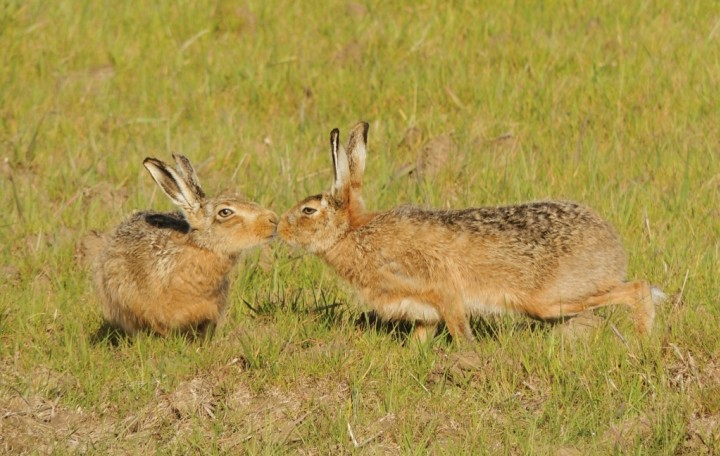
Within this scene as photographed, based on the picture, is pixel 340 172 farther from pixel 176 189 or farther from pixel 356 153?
pixel 176 189

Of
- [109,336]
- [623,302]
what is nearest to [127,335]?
[109,336]

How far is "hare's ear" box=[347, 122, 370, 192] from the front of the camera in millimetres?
7473

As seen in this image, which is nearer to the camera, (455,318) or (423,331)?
(455,318)

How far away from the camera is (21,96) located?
10281mm

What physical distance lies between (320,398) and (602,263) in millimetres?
1817

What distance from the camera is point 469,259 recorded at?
7039 millimetres

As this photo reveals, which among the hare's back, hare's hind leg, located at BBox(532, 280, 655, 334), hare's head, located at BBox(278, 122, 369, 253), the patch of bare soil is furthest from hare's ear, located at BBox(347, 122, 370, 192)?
the patch of bare soil

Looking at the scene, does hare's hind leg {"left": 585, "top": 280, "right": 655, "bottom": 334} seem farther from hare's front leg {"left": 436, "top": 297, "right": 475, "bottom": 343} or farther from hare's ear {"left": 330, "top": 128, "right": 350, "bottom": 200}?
hare's ear {"left": 330, "top": 128, "right": 350, "bottom": 200}

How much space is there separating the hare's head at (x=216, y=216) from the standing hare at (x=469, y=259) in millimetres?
190

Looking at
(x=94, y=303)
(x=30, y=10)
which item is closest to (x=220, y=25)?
(x=30, y=10)

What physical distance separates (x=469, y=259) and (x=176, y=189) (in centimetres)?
183

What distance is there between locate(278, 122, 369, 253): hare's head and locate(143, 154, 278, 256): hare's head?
0.61 ft

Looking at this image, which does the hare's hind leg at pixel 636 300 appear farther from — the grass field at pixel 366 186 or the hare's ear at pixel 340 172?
the hare's ear at pixel 340 172

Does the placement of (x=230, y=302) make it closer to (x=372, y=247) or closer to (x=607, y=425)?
(x=372, y=247)
